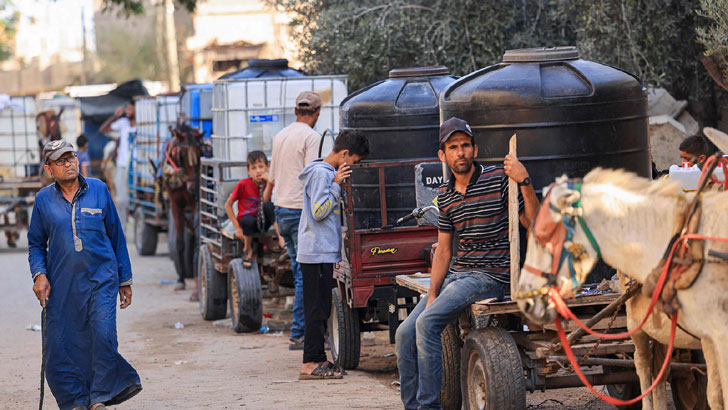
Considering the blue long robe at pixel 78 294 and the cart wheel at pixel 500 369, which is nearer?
the cart wheel at pixel 500 369

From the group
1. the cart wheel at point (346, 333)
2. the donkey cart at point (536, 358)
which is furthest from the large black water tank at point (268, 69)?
the donkey cart at point (536, 358)

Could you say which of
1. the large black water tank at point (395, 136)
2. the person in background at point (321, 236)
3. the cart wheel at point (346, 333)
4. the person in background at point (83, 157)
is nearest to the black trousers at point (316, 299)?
the person in background at point (321, 236)

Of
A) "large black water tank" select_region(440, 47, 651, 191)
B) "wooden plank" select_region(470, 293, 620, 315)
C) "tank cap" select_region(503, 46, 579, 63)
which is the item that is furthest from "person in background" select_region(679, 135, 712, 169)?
"wooden plank" select_region(470, 293, 620, 315)

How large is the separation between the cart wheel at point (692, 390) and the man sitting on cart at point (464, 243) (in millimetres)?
1177

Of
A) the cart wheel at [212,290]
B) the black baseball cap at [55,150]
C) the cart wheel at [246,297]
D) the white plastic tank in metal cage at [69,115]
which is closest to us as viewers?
the black baseball cap at [55,150]

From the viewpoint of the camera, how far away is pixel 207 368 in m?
8.69

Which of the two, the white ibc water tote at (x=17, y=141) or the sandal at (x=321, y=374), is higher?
the white ibc water tote at (x=17, y=141)

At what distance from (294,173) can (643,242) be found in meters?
4.94

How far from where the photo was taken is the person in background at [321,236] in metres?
7.18

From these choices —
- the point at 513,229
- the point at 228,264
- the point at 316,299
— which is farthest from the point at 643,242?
the point at 228,264

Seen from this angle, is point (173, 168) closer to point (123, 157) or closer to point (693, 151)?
point (123, 157)

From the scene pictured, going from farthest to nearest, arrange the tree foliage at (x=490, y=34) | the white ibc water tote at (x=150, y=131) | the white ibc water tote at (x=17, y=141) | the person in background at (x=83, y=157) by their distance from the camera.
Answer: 1. the white ibc water tote at (x=17, y=141)
2. the person in background at (x=83, y=157)
3. the white ibc water tote at (x=150, y=131)
4. the tree foliage at (x=490, y=34)

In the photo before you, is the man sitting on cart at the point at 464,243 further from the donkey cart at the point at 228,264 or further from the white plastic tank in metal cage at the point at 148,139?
the white plastic tank in metal cage at the point at 148,139

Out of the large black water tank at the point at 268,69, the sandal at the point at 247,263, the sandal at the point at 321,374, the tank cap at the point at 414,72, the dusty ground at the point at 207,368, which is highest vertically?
the large black water tank at the point at 268,69
